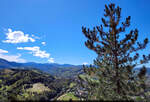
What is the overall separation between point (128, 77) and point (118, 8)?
27.7ft

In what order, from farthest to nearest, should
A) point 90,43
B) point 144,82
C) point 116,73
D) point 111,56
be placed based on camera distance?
1. point 90,43
2. point 111,56
3. point 116,73
4. point 144,82

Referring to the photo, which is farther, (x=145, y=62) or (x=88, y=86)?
(x=88, y=86)

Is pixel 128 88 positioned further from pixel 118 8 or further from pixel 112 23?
pixel 118 8

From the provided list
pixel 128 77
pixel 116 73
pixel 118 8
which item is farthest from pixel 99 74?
pixel 118 8

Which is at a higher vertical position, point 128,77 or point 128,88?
point 128,77

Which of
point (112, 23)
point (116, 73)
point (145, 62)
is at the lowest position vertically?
point (116, 73)

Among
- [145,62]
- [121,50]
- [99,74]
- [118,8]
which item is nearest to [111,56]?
[121,50]

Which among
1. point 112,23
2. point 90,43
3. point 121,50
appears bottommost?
point 121,50

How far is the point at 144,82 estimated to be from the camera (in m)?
11.1

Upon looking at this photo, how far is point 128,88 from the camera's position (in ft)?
37.2

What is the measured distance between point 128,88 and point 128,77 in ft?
3.92

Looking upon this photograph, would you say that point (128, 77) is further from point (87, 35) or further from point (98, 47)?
point (87, 35)

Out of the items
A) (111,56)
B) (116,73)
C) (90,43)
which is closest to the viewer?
(116,73)

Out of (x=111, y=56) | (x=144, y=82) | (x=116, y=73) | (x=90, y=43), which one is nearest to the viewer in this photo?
(x=144, y=82)
